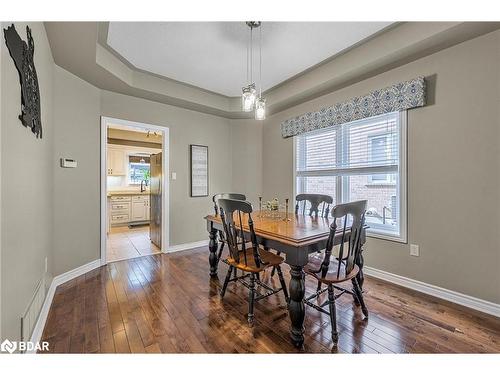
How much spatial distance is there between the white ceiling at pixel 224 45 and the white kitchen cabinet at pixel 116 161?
381 centimetres

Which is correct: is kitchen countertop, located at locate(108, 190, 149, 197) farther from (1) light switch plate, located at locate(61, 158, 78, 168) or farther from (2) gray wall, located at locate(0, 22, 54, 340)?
(2) gray wall, located at locate(0, 22, 54, 340)

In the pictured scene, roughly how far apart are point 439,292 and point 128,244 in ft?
15.1

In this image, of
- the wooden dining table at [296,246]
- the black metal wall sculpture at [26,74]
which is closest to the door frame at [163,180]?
the black metal wall sculpture at [26,74]

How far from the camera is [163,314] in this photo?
192cm

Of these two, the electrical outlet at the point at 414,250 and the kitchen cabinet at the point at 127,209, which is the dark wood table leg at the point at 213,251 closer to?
the electrical outlet at the point at 414,250

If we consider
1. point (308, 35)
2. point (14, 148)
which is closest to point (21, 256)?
point (14, 148)

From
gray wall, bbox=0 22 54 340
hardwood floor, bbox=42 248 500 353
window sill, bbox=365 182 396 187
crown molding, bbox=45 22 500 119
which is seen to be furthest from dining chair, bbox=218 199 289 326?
crown molding, bbox=45 22 500 119

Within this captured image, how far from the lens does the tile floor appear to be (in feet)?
11.8

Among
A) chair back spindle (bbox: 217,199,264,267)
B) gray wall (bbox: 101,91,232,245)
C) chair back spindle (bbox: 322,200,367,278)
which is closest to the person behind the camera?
chair back spindle (bbox: 322,200,367,278)

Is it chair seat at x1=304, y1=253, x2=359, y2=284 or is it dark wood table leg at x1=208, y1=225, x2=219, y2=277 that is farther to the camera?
dark wood table leg at x1=208, y1=225, x2=219, y2=277

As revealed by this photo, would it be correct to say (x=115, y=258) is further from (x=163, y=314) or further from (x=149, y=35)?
(x=149, y=35)

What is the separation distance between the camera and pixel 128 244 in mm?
4211

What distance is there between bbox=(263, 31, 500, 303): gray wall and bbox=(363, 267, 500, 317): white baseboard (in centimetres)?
5
